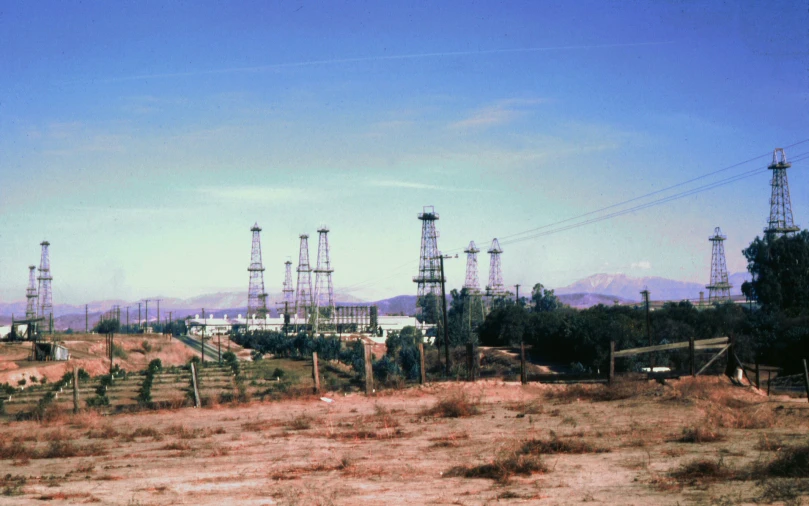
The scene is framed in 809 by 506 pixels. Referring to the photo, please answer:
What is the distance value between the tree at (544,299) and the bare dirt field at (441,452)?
14201 centimetres

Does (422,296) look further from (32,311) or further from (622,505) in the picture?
(622,505)

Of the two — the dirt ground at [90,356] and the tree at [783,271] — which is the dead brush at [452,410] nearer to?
the dirt ground at [90,356]

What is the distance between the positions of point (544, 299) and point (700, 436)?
156415 millimetres

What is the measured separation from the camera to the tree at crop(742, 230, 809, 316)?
85.4m

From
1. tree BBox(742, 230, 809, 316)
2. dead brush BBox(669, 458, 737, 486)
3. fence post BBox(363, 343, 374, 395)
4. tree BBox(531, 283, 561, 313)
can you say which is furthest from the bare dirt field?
tree BBox(531, 283, 561, 313)

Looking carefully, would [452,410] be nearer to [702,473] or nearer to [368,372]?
[368,372]

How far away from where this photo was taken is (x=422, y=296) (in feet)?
378

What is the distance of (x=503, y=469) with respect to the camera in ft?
40.9

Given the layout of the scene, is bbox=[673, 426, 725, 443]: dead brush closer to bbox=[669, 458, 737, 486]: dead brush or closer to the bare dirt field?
the bare dirt field

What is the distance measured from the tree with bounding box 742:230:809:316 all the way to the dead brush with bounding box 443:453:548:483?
3136 inches

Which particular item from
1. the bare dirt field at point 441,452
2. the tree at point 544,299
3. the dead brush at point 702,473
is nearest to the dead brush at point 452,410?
the bare dirt field at point 441,452

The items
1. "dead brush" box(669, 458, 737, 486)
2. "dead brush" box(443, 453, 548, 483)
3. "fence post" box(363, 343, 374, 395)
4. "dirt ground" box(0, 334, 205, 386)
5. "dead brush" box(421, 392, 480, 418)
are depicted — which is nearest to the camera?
"dead brush" box(669, 458, 737, 486)

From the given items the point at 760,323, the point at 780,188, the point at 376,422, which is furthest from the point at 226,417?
the point at 780,188

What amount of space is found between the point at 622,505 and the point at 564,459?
3846mm
